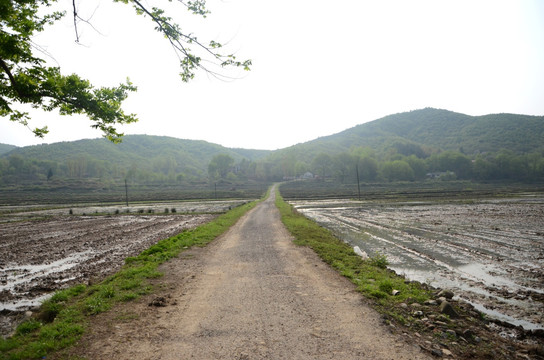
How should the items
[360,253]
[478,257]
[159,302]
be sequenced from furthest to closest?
[360,253] < [478,257] < [159,302]

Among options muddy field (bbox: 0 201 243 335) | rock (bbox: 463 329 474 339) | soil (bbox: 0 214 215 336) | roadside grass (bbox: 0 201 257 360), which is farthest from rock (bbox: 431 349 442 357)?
muddy field (bbox: 0 201 243 335)

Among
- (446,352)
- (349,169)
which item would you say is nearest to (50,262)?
(446,352)

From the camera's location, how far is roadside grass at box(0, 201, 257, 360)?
531cm

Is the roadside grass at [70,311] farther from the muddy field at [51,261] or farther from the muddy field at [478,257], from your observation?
the muddy field at [478,257]

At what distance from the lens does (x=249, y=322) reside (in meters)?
6.24

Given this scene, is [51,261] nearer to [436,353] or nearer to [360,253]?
[360,253]

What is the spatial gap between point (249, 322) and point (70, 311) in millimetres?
4563

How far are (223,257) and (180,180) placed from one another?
165 m

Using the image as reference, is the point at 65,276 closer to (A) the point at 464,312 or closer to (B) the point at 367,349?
(B) the point at 367,349

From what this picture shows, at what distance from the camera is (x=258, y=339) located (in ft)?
18.0

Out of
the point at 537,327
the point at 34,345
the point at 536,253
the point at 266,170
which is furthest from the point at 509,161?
the point at 34,345

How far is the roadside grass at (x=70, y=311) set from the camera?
5.31m

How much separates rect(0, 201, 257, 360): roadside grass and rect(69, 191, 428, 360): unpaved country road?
0.46 m

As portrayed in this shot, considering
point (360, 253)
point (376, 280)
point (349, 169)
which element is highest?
point (349, 169)
